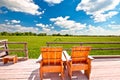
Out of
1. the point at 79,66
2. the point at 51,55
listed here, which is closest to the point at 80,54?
the point at 79,66

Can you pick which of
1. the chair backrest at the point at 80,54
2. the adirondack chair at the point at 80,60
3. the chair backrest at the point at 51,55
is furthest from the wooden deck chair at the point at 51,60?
the chair backrest at the point at 80,54

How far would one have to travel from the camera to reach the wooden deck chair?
4.37 metres

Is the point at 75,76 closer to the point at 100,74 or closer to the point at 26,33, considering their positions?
the point at 100,74

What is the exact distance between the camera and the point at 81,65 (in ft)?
15.0

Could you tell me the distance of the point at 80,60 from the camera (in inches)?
187

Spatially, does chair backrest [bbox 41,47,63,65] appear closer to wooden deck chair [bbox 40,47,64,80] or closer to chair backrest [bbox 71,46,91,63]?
wooden deck chair [bbox 40,47,64,80]

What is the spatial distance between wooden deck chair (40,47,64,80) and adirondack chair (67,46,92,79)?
34 centimetres

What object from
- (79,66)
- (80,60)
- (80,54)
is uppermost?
(80,54)

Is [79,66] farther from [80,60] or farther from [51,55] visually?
[51,55]

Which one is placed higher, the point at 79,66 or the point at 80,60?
the point at 80,60

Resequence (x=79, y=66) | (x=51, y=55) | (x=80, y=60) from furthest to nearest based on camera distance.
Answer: (x=80, y=60) → (x=79, y=66) → (x=51, y=55)

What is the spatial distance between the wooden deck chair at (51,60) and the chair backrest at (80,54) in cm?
46

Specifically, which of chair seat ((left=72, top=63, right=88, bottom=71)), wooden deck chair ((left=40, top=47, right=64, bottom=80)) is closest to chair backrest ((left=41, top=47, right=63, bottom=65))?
wooden deck chair ((left=40, top=47, right=64, bottom=80))

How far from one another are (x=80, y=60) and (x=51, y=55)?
103 cm
